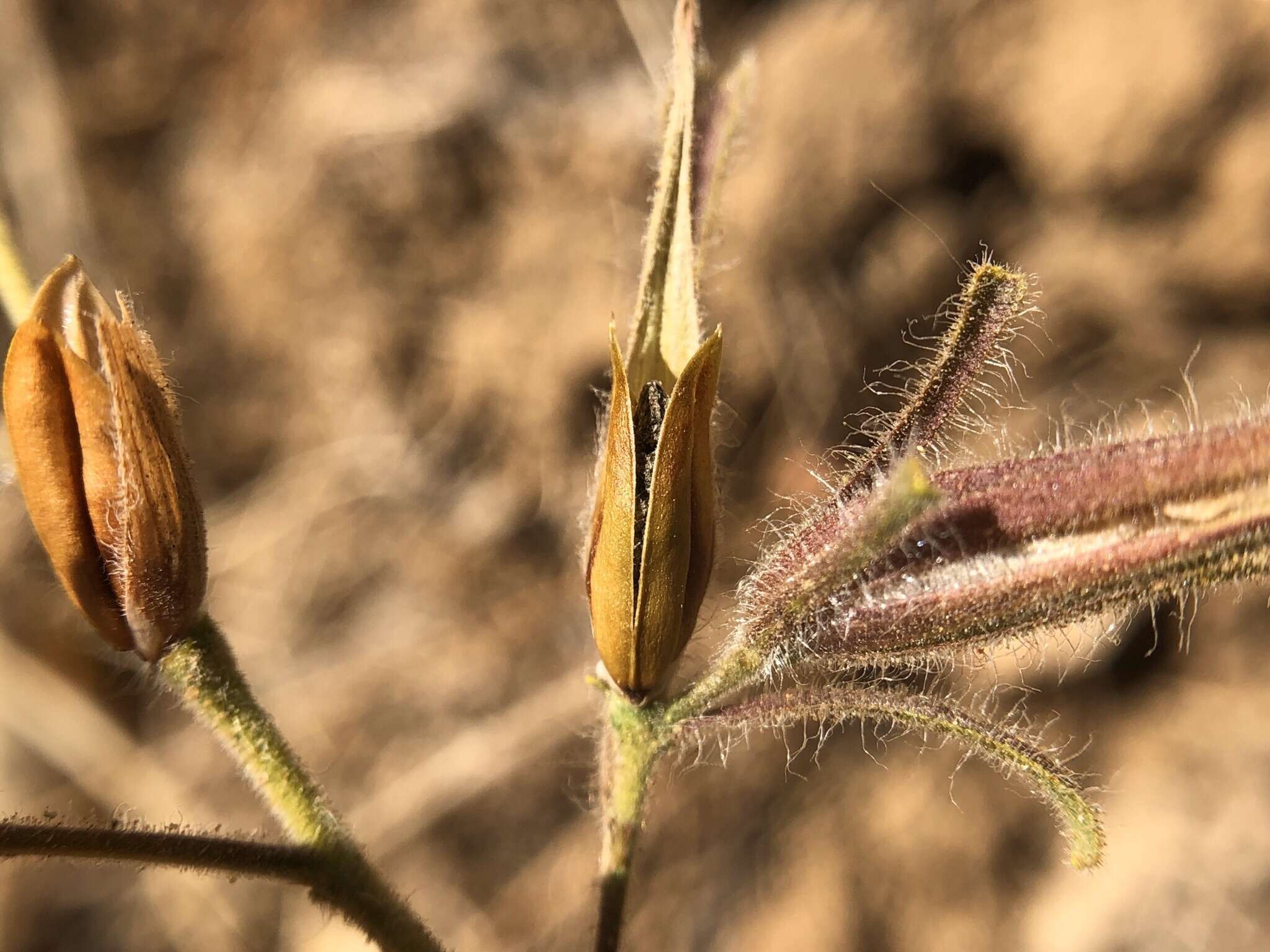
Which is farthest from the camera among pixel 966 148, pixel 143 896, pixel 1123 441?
pixel 143 896

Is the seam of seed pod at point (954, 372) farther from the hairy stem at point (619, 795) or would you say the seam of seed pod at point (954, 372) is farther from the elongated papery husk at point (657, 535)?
the hairy stem at point (619, 795)

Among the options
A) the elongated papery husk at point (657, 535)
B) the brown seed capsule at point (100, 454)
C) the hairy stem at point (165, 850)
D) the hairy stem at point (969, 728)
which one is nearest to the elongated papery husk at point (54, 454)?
the brown seed capsule at point (100, 454)

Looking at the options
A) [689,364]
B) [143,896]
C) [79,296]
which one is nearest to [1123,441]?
[689,364]

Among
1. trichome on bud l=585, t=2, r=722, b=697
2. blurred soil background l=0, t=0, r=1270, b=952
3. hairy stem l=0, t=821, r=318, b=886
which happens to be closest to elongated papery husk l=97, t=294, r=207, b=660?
hairy stem l=0, t=821, r=318, b=886

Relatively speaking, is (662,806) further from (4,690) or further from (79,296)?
(79,296)

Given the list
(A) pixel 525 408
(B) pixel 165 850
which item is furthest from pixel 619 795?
(A) pixel 525 408

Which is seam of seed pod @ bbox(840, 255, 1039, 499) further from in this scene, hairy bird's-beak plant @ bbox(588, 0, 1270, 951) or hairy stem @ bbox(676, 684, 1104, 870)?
hairy stem @ bbox(676, 684, 1104, 870)
